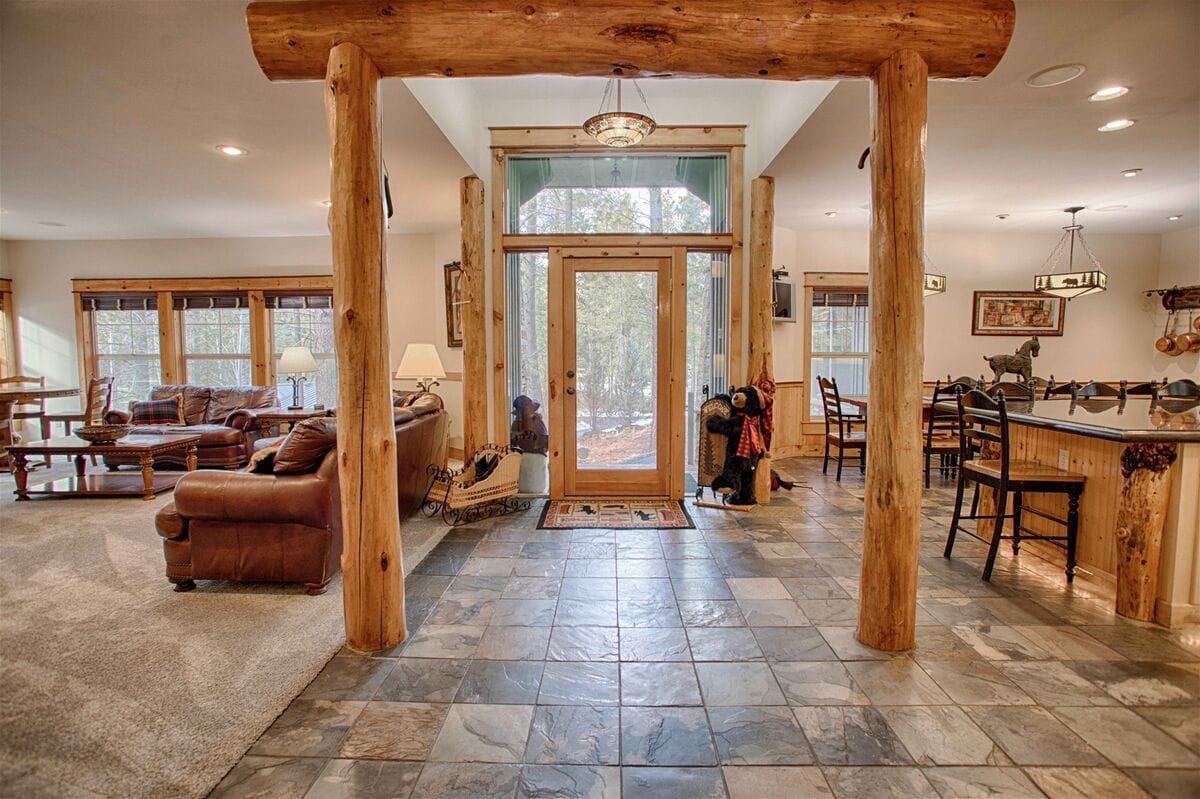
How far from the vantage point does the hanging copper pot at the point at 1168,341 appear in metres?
6.67

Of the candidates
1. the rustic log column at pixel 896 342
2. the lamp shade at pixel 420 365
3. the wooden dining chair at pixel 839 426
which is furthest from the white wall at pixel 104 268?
the rustic log column at pixel 896 342

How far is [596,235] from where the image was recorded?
4.55 meters

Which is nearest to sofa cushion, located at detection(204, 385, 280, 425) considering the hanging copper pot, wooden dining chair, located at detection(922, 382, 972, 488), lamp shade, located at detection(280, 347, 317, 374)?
lamp shade, located at detection(280, 347, 317, 374)

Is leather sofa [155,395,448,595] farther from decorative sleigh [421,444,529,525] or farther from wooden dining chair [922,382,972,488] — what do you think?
wooden dining chair [922,382,972,488]

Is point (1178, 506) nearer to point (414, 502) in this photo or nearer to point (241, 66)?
point (414, 502)

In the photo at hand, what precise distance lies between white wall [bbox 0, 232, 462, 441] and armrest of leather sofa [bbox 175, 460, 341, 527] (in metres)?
4.26

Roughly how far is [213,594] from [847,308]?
22.0 feet

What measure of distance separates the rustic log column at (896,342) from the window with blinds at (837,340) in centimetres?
470

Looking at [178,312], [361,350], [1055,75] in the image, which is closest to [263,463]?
[361,350]

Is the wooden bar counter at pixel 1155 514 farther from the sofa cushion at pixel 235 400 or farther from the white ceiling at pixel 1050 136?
the sofa cushion at pixel 235 400

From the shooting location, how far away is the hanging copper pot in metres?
6.67

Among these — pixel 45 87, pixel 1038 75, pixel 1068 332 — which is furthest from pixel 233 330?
pixel 1068 332

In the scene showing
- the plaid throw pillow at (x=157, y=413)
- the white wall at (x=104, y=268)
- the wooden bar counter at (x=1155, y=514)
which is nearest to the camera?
the wooden bar counter at (x=1155, y=514)

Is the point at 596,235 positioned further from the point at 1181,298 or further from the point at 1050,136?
the point at 1181,298
